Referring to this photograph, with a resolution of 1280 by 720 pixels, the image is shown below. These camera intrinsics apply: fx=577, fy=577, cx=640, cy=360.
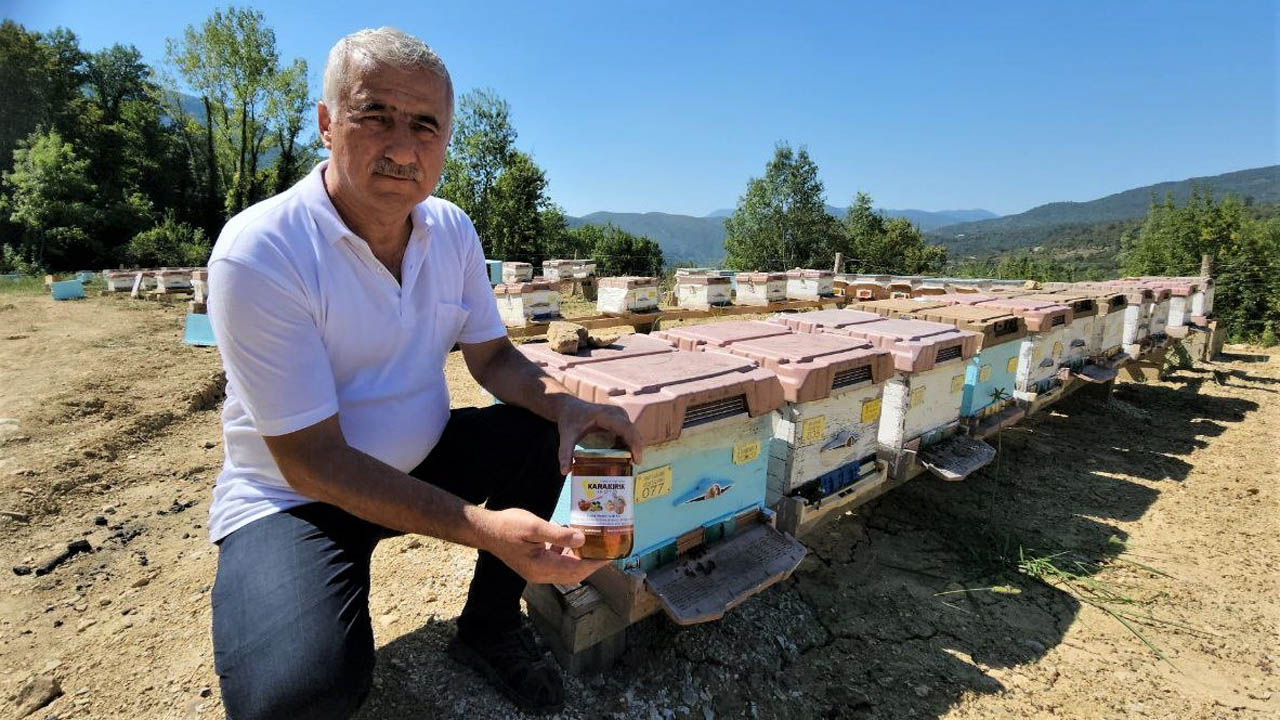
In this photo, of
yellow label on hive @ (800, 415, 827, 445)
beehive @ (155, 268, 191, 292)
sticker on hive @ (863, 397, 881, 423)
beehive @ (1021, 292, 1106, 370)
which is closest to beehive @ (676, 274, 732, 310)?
beehive @ (1021, 292, 1106, 370)

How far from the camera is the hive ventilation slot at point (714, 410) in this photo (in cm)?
236

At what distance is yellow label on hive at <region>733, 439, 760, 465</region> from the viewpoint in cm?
258

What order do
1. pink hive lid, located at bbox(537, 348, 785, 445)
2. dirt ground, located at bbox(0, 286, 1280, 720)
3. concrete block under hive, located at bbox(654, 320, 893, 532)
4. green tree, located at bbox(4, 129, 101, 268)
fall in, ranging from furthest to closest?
green tree, located at bbox(4, 129, 101, 268)
concrete block under hive, located at bbox(654, 320, 893, 532)
dirt ground, located at bbox(0, 286, 1280, 720)
pink hive lid, located at bbox(537, 348, 785, 445)

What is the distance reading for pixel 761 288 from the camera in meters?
11.2

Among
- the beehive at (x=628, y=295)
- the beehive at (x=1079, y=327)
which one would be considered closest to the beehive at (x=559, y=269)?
the beehive at (x=628, y=295)

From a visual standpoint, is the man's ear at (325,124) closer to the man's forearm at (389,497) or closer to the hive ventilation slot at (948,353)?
the man's forearm at (389,497)

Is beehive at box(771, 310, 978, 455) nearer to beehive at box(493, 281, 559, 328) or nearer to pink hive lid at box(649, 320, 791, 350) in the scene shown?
pink hive lid at box(649, 320, 791, 350)

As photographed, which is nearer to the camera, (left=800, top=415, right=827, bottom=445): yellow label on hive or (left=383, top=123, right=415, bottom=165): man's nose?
(left=383, top=123, right=415, bottom=165): man's nose

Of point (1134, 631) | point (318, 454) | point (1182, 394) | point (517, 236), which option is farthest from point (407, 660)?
point (517, 236)

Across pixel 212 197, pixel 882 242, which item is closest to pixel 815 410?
pixel 212 197

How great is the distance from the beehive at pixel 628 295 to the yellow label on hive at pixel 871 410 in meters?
6.33

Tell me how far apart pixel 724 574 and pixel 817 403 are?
3.15 ft

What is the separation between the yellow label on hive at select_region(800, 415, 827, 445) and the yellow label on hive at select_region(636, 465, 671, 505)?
0.85m

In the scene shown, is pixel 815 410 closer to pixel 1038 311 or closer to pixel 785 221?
pixel 1038 311
